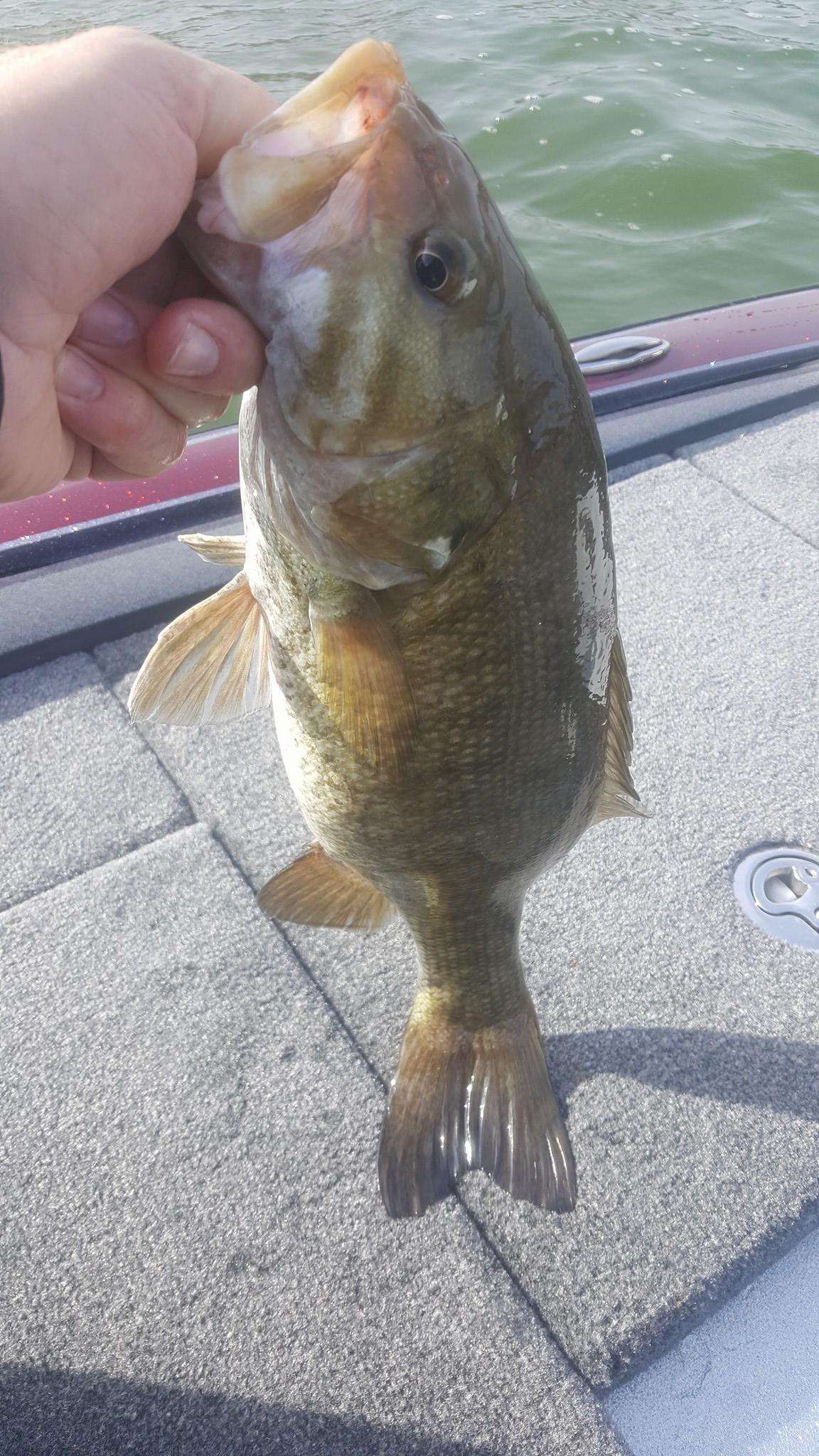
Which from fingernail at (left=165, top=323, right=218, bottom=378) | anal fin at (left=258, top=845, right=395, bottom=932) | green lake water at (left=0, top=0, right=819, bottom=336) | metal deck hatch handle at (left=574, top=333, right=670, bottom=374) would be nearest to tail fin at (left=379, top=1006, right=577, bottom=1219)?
anal fin at (left=258, top=845, right=395, bottom=932)

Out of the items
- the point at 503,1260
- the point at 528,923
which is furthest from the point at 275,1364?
the point at 528,923

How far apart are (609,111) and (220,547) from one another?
27.6 feet

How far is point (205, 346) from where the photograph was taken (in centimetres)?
105

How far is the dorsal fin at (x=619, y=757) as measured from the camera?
1557mm

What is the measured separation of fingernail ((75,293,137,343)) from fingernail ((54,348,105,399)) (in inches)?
0.9

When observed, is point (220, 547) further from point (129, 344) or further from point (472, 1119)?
point (472, 1119)

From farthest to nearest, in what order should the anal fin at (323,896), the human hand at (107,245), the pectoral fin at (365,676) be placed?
the anal fin at (323,896) < the pectoral fin at (365,676) < the human hand at (107,245)

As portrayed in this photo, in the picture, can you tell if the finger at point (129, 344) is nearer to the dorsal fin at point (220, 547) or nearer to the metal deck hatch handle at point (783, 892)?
the dorsal fin at point (220, 547)

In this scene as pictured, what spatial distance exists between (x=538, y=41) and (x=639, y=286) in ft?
14.1

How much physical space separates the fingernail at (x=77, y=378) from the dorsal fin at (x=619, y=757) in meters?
0.80

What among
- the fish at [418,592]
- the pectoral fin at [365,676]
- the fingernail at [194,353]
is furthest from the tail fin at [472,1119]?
the fingernail at [194,353]

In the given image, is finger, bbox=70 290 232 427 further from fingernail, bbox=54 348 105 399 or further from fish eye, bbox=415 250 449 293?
fish eye, bbox=415 250 449 293

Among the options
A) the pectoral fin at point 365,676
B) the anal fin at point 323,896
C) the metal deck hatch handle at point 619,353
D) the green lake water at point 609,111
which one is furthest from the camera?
the green lake water at point 609,111

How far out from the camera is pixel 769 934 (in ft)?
7.28
